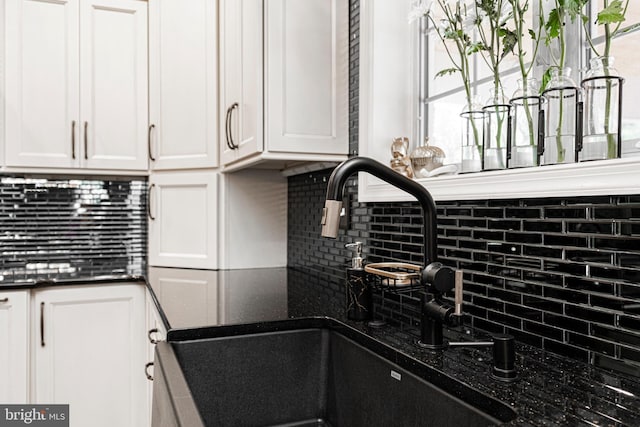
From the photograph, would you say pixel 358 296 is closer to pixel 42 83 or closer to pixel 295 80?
pixel 295 80

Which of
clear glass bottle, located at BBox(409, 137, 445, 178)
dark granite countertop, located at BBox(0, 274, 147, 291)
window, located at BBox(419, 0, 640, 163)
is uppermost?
window, located at BBox(419, 0, 640, 163)

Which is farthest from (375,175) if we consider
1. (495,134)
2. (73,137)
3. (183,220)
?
(73,137)

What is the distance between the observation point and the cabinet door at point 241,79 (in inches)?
70.7

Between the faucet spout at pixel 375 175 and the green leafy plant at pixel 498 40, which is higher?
the green leafy plant at pixel 498 40

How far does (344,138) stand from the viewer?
1877 millimetres

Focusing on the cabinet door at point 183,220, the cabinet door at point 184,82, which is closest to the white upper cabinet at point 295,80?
the cabinet door at point 184,82

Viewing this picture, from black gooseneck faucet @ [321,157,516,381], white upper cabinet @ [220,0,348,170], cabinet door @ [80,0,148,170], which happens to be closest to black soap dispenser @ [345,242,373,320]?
black gooseneck faucet @ [321,157,516,381]

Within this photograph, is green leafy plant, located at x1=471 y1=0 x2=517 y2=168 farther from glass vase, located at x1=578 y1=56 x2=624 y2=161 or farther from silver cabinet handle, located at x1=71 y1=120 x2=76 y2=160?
silver cabinet handle, located at x1=71 y1=120 x2=76 y2=160

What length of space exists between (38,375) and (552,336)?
2.16m

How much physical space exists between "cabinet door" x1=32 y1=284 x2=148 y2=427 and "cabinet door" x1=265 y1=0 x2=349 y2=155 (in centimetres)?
115

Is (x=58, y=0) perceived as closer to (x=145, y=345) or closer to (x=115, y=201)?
(x=115, y=201)

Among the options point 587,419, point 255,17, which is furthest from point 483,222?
point 255,17

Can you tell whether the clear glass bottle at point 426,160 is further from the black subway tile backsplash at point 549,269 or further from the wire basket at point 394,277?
the wire basket at point 394,277

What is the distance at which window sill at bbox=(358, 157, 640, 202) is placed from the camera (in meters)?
0.83
